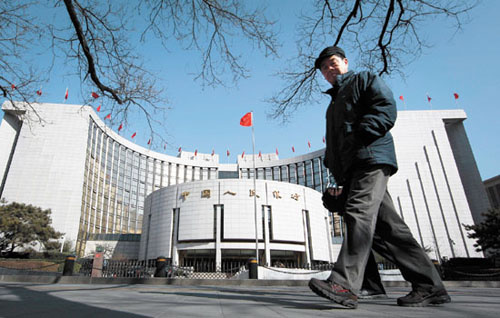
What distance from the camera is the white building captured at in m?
37.9

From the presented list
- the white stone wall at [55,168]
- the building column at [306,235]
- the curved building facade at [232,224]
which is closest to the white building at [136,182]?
the white stone wall at [55,168]

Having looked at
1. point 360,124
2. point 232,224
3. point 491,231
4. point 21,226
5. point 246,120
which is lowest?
point 360,124

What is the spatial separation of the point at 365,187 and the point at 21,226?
110ft

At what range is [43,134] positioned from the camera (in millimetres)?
42188

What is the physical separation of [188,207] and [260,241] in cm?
974

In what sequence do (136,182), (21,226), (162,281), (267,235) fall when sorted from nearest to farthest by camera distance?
(162,281) < (21,226) < (267,235) < (136,182)

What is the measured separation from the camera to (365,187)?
1.92m

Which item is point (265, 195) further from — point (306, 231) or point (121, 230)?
point (121, 230)

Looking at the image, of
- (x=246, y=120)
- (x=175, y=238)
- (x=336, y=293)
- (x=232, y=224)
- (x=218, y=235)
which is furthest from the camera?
(x=175, y=238)

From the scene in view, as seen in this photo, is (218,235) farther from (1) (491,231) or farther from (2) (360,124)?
(2) (360,124)

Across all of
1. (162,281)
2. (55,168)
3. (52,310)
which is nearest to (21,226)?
(55,168)

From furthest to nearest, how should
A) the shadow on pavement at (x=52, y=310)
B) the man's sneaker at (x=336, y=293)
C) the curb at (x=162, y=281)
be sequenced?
1. the curb at (x=162, y=281)
2. the man's sneaker at (x=336, y=293)
3. the shadow on pavement at (x=52, y=310)

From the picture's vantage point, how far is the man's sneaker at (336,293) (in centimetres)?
156

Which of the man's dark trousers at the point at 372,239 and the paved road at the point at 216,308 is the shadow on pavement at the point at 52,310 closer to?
the paved road at the point at 216,308
